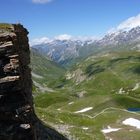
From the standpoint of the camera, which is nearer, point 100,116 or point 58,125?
point 58,125

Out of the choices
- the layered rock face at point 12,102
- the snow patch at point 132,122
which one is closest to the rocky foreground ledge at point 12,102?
the layered rock face at point 12,102

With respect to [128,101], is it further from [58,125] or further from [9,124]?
[9,124]

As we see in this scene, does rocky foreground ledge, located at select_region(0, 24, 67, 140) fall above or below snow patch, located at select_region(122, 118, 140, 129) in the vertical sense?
above

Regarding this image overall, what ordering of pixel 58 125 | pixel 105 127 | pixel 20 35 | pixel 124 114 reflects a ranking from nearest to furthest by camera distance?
pixel 20 35 < pixel 58 125 < pixel 105 127 < pixel 124 114

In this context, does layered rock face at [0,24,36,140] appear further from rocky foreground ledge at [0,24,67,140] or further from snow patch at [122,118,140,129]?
snow patch at [122,118,140,129]

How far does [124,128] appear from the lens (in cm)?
8794

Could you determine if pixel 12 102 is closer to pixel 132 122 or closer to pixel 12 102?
pixel 12 102

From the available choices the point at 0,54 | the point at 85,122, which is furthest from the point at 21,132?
the point at 85,122

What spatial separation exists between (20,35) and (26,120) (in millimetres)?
15314

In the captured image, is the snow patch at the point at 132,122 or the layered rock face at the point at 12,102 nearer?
the layered rock face at the point at 12,102

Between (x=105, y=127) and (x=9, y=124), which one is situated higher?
(x=9, y=124)

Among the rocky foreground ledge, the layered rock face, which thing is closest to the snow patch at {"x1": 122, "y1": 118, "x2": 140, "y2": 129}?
the rocky foreground ledge

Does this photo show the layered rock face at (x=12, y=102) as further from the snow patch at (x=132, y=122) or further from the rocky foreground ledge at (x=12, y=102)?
the snow patch at (x=132, y=122)

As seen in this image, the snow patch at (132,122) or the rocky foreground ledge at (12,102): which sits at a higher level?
the rocky foreground ledge at (12,102)
